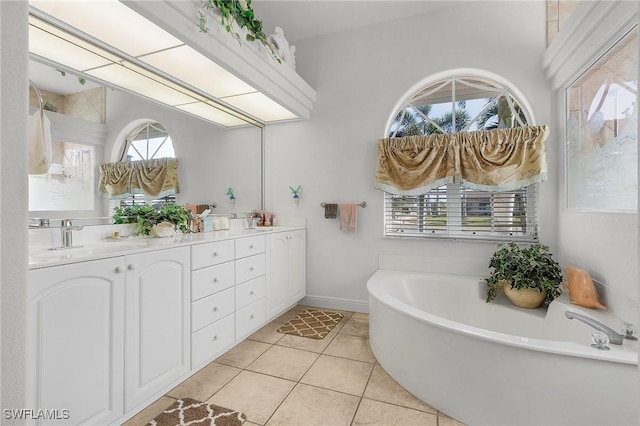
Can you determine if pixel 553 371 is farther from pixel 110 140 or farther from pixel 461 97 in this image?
pixel 110 140

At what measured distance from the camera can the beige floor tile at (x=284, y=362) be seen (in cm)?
200

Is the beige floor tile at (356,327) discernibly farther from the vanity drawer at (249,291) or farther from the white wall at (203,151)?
the white wall at (203,151)

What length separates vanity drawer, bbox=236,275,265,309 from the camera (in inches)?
90.2

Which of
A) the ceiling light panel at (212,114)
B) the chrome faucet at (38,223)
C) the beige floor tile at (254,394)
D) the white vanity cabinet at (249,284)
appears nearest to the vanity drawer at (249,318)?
the white vanity cabinet at (249,284)

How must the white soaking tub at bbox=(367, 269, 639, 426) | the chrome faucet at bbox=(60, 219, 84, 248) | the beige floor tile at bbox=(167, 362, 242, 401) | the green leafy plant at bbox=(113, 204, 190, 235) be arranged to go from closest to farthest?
1. the white soaking tub at bbox=(367, 269, 639, 426)
2. the chrome faucet at bbox=(60, 219, 84, 248)
3. the beige floor tile at bbox=(167, 362, 242, 401)
4. the green leafy plant at bbox=(113, 204, 190, 235)

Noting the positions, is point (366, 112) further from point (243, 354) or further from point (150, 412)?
point (150, 412)

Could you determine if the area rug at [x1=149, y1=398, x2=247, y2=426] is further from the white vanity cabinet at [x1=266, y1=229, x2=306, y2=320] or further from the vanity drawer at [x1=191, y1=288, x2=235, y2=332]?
the white vanity cabinet at [x1=266, y1=229, x2=306, y2=320]

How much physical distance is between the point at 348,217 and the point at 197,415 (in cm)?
210

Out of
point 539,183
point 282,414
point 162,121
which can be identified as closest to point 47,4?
point 162,121

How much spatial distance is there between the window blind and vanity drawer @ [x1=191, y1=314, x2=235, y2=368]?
1.81 metres

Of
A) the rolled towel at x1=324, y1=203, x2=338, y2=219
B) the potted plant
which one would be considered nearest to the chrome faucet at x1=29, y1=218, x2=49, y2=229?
the rolled towel at x1=324, y1=203, x2=338, y2=219

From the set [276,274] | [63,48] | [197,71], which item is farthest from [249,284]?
[63,48]

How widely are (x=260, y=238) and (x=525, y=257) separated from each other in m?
2.17

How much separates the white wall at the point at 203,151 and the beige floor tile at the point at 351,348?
1656mm
